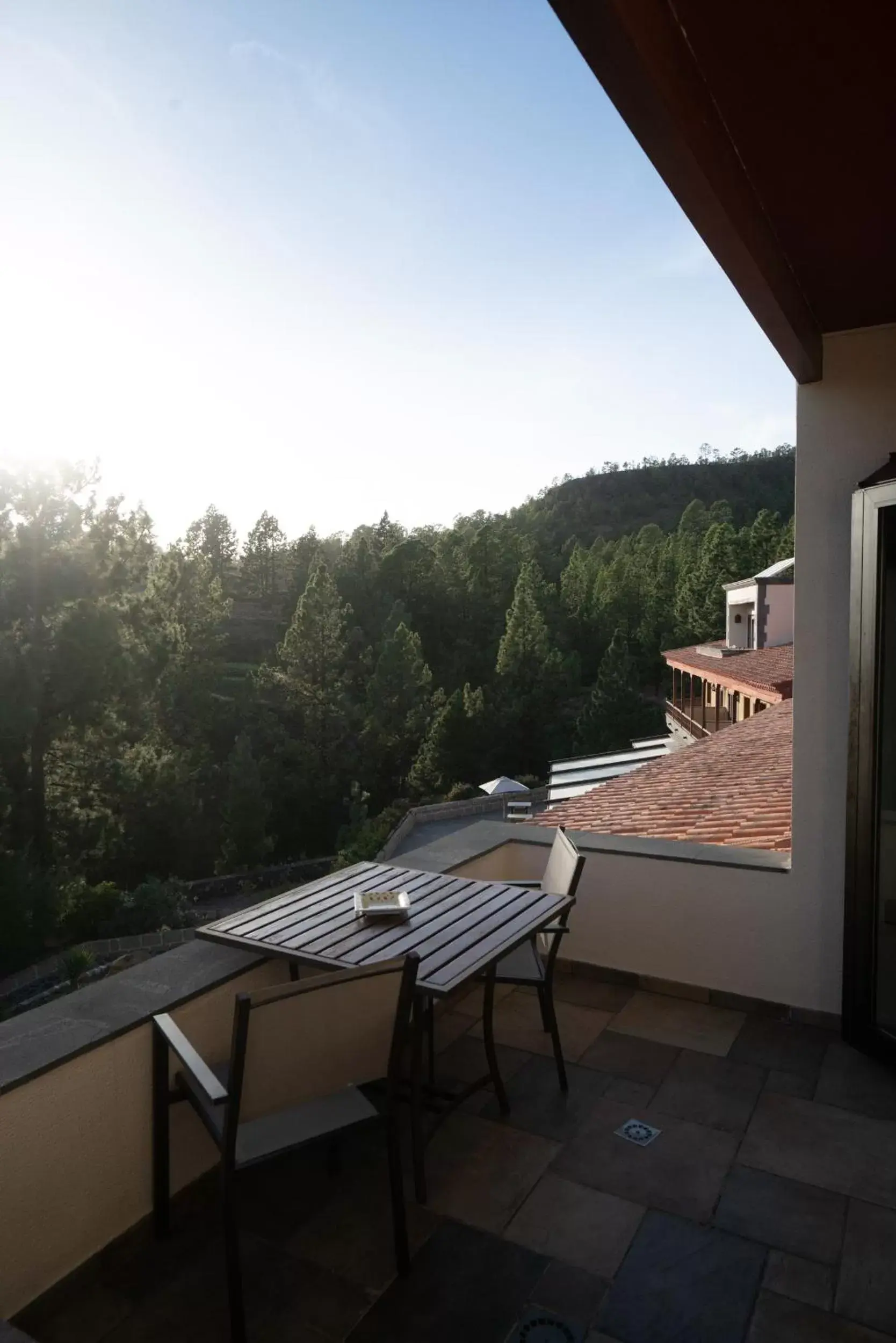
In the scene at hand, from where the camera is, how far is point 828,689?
3.27 m

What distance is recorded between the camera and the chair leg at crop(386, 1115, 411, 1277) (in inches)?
80.0

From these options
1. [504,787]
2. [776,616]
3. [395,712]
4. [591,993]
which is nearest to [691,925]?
[591,993]

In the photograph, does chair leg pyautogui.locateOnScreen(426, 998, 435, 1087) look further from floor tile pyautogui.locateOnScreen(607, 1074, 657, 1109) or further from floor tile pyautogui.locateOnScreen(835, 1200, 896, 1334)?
floor tile pyautogui.locateOnScreen(835, 1200, 896, 1334)

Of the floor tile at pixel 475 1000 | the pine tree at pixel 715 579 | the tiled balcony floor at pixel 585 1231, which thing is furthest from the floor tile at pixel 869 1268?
the pine tree at pixel 715 579

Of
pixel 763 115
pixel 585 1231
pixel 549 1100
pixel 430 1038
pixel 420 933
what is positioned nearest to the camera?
pixel 763 115

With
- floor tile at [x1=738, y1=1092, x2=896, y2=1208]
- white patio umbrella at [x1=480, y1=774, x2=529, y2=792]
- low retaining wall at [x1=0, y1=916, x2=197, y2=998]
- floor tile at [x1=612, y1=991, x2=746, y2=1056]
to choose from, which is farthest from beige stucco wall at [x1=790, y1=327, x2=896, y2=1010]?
low retaining wall at [x1=0, y1=916, x2=197, y2=998]

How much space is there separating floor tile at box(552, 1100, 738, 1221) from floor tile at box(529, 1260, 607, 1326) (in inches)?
13.3

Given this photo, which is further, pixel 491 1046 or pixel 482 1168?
pixel 491 1046

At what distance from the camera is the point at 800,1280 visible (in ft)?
6.52

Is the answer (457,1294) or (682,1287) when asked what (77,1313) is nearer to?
(457,1294)

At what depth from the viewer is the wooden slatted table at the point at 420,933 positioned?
229 cm

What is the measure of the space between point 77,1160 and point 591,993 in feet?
7.39

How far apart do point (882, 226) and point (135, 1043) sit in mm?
2917

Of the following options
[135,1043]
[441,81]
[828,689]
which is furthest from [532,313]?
[135,1043]
